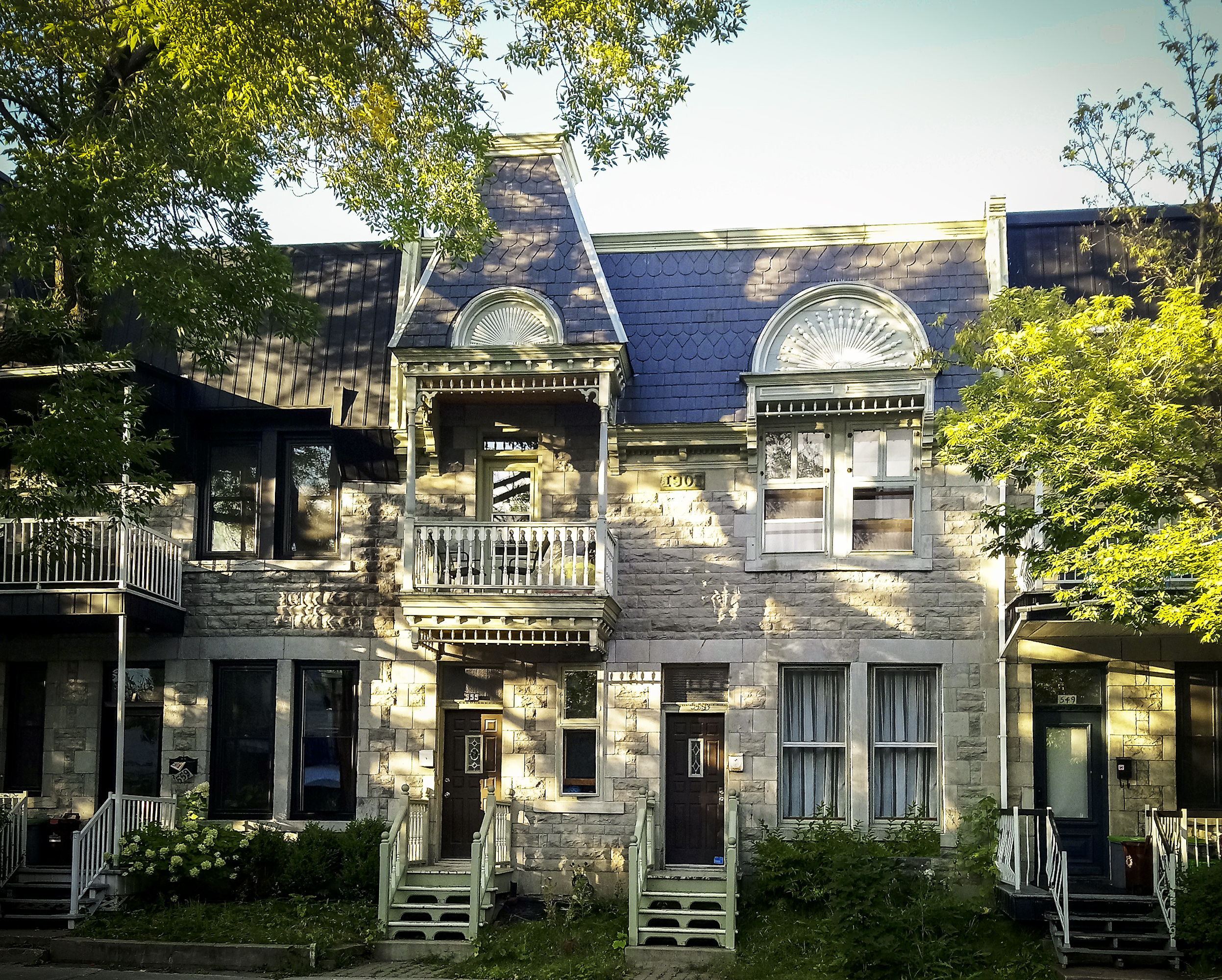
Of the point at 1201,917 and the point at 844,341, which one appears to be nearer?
the point at 1201,917

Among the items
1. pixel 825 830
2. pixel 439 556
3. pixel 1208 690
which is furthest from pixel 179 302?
pixel 1208 690

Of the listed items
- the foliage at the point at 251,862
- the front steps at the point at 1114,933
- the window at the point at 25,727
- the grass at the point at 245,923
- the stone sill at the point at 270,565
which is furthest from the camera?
the window at the point at 25,727

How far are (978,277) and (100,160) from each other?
11.5 meters

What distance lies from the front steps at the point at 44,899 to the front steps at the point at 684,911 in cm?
679

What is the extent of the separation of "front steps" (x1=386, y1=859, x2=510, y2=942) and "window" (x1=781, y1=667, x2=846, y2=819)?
413 centimetres

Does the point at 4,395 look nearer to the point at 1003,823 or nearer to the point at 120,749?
the point at 120,749

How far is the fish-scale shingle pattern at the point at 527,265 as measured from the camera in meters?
18.2

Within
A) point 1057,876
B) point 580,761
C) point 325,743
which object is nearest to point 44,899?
point 325,743

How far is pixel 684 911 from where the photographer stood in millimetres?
15734

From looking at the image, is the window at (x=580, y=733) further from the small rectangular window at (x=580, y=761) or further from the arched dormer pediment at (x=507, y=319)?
the arched dormer pediment at (x=507, y=319)

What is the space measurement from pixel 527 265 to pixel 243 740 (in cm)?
771

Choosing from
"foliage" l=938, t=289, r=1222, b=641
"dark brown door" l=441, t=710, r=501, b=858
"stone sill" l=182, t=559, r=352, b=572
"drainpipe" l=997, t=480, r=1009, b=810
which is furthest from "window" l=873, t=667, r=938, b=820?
"stone sill" l=182, t=559, r=352, b=572

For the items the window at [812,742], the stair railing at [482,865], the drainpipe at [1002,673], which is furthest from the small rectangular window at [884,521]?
the stair railing at [482,865]

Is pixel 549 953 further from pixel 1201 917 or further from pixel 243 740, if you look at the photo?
pixel 1201 917
